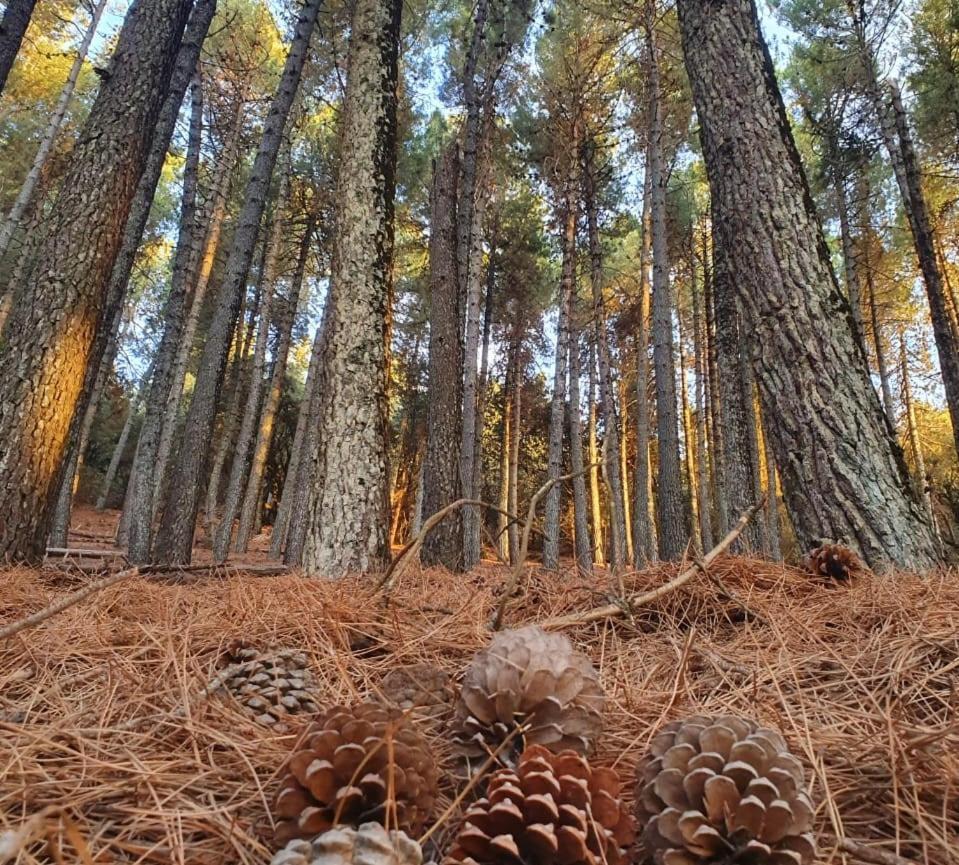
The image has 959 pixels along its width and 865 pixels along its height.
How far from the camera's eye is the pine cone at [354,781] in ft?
2.11

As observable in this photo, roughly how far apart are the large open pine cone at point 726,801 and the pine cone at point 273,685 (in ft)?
2.14

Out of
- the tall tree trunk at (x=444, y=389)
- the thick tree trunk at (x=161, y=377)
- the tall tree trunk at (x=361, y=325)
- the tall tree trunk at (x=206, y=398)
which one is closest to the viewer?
the tall tree trunk at (x=361, y=325)

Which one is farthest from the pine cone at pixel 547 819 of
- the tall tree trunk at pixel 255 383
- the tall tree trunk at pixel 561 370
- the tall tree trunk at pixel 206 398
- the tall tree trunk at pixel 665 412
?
the tall tree trunk at pixel 255 383

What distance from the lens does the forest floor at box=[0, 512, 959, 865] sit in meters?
0.72

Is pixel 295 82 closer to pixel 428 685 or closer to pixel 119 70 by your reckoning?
pixel 119 70

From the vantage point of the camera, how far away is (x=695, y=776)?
0.67 meters

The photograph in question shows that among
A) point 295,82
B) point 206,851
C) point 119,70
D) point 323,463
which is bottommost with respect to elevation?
point 206,851

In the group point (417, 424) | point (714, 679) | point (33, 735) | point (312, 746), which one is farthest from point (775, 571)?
point (417, 424)

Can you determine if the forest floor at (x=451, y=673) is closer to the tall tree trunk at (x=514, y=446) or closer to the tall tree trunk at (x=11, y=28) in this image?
the tall tree trunk at (x=11, y=28)

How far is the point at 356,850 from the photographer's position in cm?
56

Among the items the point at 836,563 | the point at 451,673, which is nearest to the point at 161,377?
the point at 451,673

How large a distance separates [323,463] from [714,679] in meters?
2.36

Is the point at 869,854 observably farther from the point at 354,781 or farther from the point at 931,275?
the point at 931,275

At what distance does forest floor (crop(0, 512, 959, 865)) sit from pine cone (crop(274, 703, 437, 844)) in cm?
6
